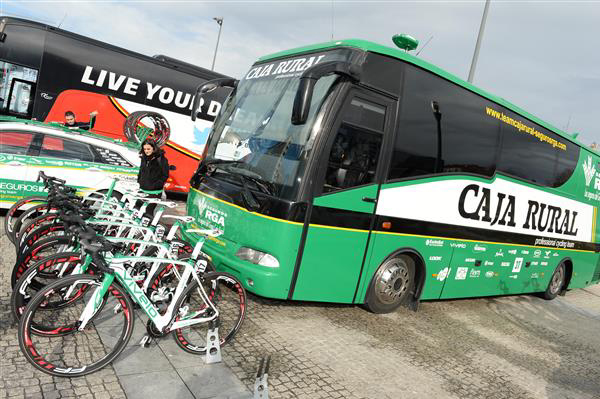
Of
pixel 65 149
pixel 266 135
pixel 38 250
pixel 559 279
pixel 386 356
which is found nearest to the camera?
pixel 38 250

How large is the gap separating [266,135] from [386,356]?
116 inches

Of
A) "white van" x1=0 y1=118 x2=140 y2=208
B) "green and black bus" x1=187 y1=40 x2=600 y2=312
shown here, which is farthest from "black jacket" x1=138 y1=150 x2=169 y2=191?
"green and black bus" x1=187 y1=40 x2=600 y2=312

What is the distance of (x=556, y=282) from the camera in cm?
1030

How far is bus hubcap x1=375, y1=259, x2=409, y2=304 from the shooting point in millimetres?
5949

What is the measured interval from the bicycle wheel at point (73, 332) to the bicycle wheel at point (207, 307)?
54cm

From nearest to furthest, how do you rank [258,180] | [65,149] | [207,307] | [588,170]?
[207,307] < [258,180] < [65,149] < [588,170]

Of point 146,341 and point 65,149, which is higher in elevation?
point 65,149

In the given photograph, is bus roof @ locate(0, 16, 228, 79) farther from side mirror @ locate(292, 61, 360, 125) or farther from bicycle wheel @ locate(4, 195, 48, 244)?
side mirror @ locate(292, 61, 360, 125)

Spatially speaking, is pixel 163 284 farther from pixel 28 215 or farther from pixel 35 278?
pixel 28 215

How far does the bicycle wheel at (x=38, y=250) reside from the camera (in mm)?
4324

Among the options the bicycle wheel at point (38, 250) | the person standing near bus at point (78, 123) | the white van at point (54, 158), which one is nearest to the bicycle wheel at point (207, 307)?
the bicycle wheel at point (38, 250)

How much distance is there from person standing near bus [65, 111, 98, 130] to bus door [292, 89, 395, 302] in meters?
6.86

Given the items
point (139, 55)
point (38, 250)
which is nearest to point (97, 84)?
point (139, 55)

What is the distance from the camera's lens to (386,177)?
559 cm
